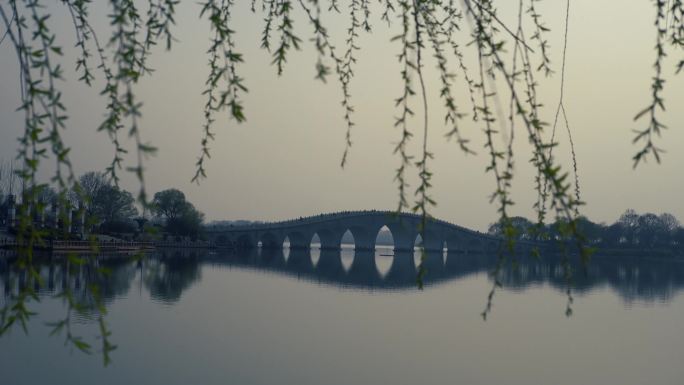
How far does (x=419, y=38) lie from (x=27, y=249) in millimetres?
1416

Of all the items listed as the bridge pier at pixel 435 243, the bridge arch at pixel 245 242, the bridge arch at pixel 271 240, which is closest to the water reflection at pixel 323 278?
the bridge pier at pixel 435 243

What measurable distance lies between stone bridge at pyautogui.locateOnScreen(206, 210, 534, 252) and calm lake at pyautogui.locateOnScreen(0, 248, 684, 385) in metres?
48.5

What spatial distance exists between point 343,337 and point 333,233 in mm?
70028

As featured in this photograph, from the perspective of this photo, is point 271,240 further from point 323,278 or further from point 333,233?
point 323,278

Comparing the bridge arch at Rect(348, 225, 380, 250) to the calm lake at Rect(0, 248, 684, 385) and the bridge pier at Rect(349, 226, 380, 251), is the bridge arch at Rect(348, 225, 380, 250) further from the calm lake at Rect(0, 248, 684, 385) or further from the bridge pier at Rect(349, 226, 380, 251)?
the calm lake at Rect(0, 248, 684, 385)

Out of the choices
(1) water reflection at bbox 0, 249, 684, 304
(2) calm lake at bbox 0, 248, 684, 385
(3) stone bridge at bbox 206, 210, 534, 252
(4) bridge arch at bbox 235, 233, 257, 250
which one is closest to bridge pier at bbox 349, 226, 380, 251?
(3) stone bridge at bbox 206, 210, 534, 252

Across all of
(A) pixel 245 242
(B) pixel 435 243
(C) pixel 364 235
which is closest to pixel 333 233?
(C) pixel 364 235

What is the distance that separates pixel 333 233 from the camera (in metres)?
95.6

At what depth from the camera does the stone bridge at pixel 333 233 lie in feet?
303

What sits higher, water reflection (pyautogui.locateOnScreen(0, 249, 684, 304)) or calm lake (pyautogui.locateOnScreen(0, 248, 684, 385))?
water reflection (pyautogui.locateOnScreen(0, 249, 684, 304))

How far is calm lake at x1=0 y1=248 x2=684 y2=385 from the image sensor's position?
20.1 m

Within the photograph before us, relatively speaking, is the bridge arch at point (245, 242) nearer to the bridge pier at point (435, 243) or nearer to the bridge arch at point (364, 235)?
the bridge arch at point (364, 235)

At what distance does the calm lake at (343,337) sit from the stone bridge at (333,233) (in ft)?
159

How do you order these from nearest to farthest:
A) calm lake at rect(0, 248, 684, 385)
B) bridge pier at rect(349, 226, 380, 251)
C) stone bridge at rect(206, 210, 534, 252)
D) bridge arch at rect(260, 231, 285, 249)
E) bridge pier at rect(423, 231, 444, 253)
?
calm lake at rect(0, 248, 684, 385) < stone bridge at rect(206, 210, 534, 252) < bridge pier at rect(349, 226, 380, 251) < bridge arch at rect(260, 231, 285, 249) < bridge pier at rect(423, 231, 444, 253)
